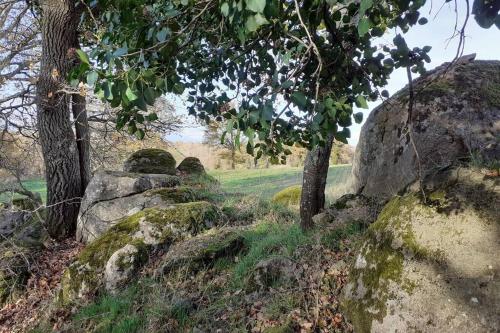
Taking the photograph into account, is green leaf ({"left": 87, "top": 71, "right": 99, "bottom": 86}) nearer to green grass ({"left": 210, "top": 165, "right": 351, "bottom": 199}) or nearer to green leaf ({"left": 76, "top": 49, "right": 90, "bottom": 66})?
green leaf ({"left": 76, "top": 49, "right": 90, "bottom": 66})

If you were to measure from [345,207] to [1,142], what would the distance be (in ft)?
24.2

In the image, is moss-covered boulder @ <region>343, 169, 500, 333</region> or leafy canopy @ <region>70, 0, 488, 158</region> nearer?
leafy canopy @ <region>70, 0, 488, 158</region>

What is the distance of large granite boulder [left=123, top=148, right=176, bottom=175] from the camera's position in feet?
38.0

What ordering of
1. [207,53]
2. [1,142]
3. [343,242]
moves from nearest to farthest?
[207,53], [343,242], [1,142]

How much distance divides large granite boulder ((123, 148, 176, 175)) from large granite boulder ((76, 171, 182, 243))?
3.52 meters

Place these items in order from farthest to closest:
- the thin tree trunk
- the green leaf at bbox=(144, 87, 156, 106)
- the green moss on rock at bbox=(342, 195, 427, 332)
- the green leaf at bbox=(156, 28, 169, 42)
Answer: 1. the thin tree trunk
2. the green moss on rock at bbox=(342, 195, 427, 332)
3. the green leaf at bbox=(156, 28, 169, 42)
4. the green leaf at bbox=(144, 87, 156, 106)

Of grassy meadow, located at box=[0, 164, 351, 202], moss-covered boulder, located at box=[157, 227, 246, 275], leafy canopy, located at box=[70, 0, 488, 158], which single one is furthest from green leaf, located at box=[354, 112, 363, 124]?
grassy meadow, located at box=[0, 164, 351, 202]

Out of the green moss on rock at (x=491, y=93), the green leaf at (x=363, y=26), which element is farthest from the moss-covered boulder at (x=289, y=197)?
the green leaf at (x=363, y=26)

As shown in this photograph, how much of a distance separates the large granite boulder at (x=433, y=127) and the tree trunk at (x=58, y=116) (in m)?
5.61

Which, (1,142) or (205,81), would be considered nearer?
(205,81)

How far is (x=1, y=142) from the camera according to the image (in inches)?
315

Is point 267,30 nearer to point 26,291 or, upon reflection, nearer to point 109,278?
point 109,278

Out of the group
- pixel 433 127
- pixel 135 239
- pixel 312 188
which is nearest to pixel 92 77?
pixel 312 188

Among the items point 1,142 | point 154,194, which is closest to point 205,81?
point 154,194
